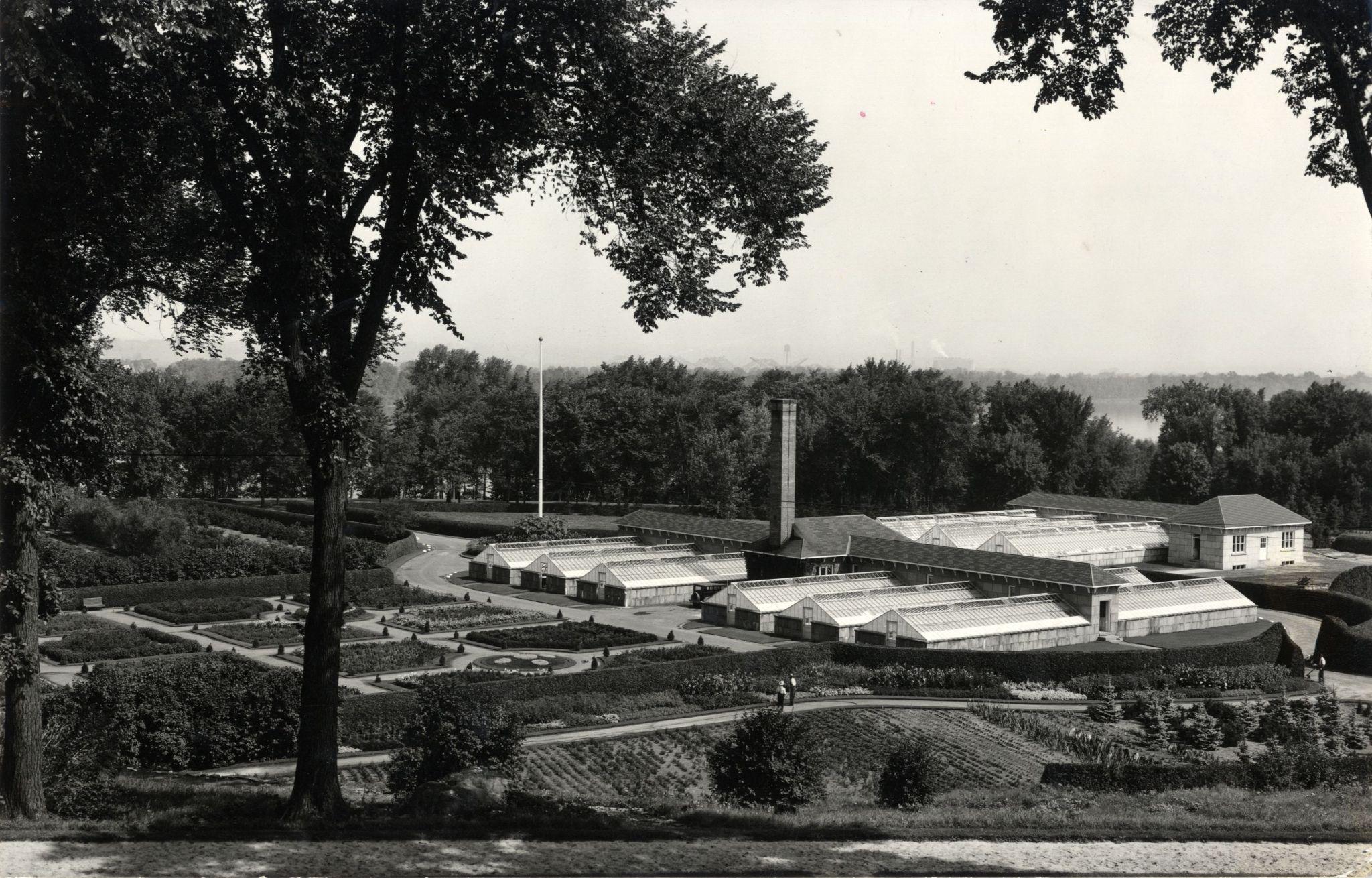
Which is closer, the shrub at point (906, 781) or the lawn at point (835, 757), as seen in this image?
the shrub at point (906, 781)

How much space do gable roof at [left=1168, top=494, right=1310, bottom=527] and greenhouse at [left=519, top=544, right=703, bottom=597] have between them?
26371 millimetres

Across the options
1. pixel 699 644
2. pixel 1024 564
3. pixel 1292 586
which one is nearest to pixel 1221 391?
pixel 1292 586

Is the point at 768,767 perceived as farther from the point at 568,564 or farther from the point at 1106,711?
the point at 568,564

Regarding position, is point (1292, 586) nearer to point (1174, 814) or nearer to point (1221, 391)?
point (1174, 814)

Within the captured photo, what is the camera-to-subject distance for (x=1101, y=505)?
67.6 metres

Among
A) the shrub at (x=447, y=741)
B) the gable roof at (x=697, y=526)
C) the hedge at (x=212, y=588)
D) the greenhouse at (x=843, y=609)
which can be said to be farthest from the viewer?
the gable roof at (x=697, y=526)

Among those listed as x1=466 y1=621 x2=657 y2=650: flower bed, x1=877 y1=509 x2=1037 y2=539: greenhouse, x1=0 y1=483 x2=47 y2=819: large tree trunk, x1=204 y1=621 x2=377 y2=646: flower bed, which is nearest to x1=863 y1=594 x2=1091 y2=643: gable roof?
x1=466 y1=621 x2=657 y2=650: flower bed

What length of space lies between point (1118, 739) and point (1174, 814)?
1247 cm

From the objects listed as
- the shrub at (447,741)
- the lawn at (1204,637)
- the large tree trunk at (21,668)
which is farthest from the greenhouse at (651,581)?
the large tree trunk at (21,668)

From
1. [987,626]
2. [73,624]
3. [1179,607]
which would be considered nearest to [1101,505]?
[1179,607]

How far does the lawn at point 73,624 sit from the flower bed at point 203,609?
1.78 meters

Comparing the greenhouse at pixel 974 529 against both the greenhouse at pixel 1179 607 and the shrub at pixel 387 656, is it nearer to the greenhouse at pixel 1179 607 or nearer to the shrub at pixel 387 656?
the greenhouse at pixel 1179 607

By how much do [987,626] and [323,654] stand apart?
29.1 meters

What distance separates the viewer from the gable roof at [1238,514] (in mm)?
57844
